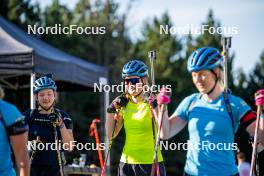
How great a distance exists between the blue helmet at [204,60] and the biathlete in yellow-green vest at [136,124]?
6.17 feet

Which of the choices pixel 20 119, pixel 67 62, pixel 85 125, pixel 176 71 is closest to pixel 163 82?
pixel 176 71

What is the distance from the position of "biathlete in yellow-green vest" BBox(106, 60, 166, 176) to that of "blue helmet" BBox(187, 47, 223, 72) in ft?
6.17

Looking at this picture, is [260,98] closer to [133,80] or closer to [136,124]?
[136,124]

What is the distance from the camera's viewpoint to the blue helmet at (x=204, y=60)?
4.39 m

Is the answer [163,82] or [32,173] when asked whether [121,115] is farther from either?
[163,82]

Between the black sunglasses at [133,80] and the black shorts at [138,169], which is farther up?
the black sunglasses at [133,80]

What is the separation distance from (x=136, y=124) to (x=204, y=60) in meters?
2.11

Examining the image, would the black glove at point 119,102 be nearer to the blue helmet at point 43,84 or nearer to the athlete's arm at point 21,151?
the blue helmet at point 43,84

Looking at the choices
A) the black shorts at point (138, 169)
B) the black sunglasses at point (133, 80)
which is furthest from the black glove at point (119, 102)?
the black shorts at point (138, 169)

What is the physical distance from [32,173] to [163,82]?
3320 cm

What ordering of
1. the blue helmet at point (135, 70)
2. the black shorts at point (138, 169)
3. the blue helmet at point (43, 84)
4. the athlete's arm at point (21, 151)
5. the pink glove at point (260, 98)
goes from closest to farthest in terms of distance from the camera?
the athlete's arm at point (21, 151) → the pink glove at point (260, 98) → the black shorts at point (138, 169) → the blue helmet at point (135, 70) → the blue helmet at point (43, 84)

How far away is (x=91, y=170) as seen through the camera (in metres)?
9.70

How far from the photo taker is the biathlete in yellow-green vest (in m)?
6.34

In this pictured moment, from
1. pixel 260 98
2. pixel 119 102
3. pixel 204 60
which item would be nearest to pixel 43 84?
pixel 119 102
